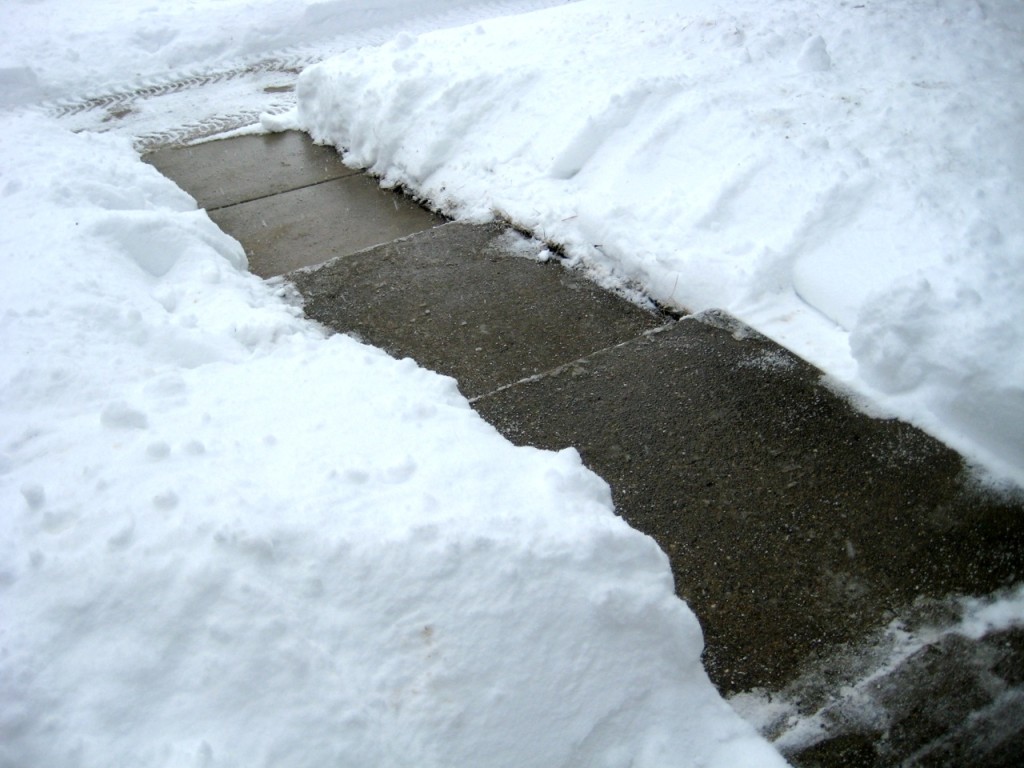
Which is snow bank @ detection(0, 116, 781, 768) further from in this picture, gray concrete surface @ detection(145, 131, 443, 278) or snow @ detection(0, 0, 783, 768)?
gray concrete surface @ detection(145, 131, 443, 278)

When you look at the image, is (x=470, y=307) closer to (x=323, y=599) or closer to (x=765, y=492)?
(x=765, y=492)

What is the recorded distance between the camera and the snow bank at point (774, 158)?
2990mm

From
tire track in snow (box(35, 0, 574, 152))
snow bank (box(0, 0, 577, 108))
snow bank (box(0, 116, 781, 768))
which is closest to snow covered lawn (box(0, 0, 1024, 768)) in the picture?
snow bank (box(0, 116, 781, 768))

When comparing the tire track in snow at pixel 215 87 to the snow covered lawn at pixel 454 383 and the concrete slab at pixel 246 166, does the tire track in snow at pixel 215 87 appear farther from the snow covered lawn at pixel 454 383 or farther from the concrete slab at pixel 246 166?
the snow covered lawn at pixel 454 383

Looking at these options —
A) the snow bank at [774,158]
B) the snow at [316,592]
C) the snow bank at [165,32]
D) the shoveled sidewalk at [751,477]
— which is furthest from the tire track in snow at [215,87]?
the snow at [316,592]

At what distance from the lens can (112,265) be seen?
3.53 meters

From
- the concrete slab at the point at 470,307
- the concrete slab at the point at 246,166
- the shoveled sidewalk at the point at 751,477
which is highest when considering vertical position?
the shoveled sidewalk at the point at 751,477

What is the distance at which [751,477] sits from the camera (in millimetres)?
2742

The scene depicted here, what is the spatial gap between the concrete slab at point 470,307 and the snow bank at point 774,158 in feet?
0.86

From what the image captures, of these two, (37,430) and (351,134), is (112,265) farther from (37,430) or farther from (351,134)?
(351,134)

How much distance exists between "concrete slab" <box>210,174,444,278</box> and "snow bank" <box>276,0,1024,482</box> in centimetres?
21

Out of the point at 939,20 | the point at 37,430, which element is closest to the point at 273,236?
the point at 37,430

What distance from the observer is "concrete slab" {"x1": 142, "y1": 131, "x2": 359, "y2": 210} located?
5.51 meters

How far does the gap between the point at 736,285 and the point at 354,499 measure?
88.3 inches
